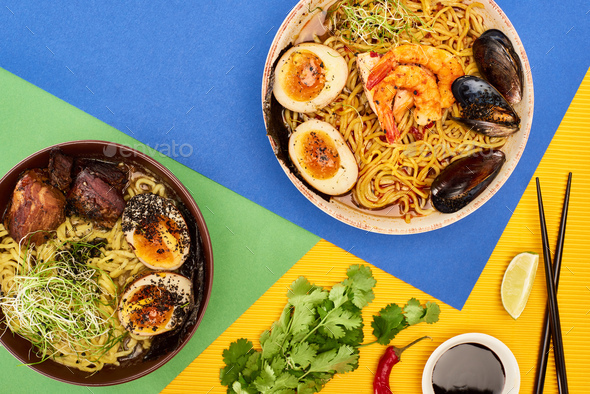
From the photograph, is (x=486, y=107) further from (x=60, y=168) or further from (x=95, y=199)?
(x=60, y=168)

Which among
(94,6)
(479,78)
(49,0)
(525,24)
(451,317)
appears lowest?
(49,0)

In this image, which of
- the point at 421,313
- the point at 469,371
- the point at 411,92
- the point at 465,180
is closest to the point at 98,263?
the point at 421,313

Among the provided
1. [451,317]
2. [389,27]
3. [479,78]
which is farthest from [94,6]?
[451,317]

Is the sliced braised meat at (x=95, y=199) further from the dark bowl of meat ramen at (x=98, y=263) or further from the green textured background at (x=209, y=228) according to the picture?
the green textured background at (x=209, y=228)

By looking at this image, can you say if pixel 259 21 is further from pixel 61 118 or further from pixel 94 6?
pixel 61 118

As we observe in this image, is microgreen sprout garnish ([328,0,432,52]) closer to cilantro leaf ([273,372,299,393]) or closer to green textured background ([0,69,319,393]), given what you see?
green textured background ([0,69,319,393])
